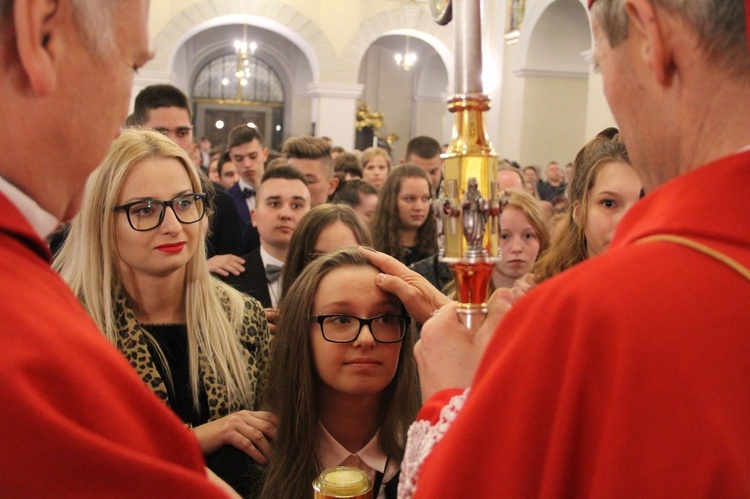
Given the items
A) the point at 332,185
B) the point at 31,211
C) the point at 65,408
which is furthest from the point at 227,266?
the point at 65,408

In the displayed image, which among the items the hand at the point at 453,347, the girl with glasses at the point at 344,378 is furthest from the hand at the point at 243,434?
the hand at the point at 453,347

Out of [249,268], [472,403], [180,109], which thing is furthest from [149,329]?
[180,109]

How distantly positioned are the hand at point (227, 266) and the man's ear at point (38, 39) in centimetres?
262

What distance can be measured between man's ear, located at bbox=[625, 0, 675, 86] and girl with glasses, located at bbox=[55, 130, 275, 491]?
1643 mm

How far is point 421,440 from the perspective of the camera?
115 centimetres

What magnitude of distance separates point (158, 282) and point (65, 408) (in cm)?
166

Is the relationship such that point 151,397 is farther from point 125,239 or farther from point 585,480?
point 125,239

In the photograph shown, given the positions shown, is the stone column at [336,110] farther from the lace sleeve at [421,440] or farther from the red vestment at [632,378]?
the red vestment at [632,378]

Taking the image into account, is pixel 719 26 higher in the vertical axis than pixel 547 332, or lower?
higher

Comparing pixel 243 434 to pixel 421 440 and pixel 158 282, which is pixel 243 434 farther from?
pixel 421 440

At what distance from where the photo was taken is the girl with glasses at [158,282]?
234 cm

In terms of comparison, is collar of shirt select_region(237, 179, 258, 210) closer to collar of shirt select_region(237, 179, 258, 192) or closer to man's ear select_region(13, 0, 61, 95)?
collar of shirt select_region(237, 179, 258, 192)

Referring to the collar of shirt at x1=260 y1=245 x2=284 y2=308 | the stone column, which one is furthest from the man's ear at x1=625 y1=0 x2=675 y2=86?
the stone column

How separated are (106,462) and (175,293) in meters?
1.72
